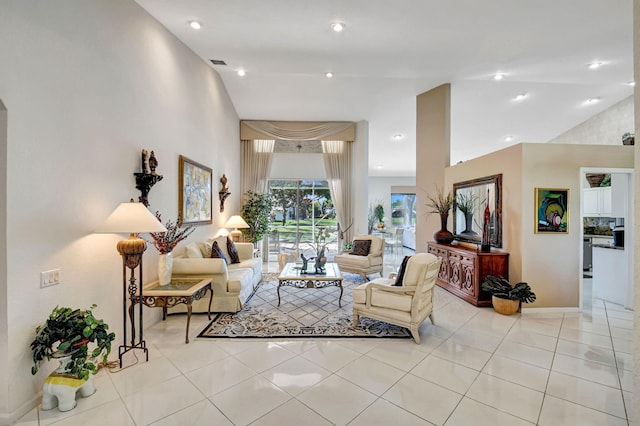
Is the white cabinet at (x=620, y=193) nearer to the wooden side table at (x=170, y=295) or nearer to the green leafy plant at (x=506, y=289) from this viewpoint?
the green leafy plant at (x=506, y=289)

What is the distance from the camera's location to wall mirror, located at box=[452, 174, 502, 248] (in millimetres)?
4242

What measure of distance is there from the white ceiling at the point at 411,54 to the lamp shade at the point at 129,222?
2412 mm

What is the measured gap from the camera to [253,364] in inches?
100

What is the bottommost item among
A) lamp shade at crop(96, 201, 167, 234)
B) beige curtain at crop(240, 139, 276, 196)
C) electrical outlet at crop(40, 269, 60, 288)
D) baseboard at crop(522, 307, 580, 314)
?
baseboard at crop(522, 307, 580, 314)

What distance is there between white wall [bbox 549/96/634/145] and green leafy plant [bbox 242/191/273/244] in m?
8.70

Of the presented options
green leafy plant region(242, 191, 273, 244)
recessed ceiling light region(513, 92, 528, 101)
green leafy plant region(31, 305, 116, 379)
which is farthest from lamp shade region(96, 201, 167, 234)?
recessed ceiling light region(513, 92, 528, 101)

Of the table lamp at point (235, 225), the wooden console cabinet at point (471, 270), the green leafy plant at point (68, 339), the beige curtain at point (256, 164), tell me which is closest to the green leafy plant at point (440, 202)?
the wooden console cabinet at point (471, 270)

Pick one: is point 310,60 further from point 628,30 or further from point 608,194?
point 608,194

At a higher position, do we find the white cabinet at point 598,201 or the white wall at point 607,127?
the white wall at point 607,127

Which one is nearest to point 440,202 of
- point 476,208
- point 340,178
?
point 476,208

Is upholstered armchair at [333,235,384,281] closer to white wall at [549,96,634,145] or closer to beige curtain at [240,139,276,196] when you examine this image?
beige curtain at [240,139,276,196]

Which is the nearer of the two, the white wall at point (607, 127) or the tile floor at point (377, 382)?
the tile floor at point (377, 382)

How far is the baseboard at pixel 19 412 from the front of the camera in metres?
1.82

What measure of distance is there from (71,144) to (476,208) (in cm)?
544
